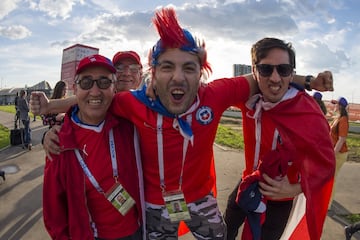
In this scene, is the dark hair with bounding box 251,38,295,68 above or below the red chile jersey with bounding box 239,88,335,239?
above

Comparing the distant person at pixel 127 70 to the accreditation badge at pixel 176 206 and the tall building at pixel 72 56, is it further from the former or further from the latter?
the tall building at pixel 72 56

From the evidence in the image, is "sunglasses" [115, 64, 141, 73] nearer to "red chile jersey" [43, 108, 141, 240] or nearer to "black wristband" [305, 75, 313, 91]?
"red chile jersey" [43, 108, 141, 240]

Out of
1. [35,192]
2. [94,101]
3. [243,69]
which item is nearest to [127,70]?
[94,101]

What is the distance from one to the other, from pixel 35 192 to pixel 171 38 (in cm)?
521

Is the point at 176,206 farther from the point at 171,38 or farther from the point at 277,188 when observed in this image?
the point at 171,38

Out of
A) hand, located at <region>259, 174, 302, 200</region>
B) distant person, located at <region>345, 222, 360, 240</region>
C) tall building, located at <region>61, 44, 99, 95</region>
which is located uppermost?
tall building, located at <region>61, 44, 99, 95</region>

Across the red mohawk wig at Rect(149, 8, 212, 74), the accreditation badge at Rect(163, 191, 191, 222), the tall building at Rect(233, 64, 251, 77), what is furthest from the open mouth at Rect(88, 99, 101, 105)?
the tall building at Rect(233, 64, 251, 77)

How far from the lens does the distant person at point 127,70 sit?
3.53 metres

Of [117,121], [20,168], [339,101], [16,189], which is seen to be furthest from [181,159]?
[20,168]

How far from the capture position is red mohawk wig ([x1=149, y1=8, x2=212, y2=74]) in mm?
2293

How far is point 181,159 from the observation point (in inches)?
95.1

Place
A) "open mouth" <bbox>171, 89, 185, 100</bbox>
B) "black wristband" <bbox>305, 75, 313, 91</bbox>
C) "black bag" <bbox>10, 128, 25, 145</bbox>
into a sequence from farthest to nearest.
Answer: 1. "black bag" <bbox>10, 128, 25, 145</bbox>
2. "black wristband" <bbox>305, 75, 313, 91</bbox>
3. "open mouth" <bbox>171, 89, 185, 100</bbox>

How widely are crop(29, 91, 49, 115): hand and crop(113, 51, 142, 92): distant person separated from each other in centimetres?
100

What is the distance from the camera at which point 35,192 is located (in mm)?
6168
